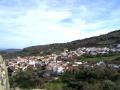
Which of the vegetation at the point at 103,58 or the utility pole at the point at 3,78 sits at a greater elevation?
the utility pole at the point at 3,78

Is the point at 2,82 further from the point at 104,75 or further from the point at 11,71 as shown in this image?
the point at 11,71

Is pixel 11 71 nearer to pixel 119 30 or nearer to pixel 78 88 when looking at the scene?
pixel 78 88

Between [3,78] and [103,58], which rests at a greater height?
[3,78]

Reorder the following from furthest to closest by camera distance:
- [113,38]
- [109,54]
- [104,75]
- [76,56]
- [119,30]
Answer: [119,30]
[113,38]
[76,56]
[109,54]
[104,75]

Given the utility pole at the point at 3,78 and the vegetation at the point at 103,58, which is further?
the vegetation at the point at 103,58

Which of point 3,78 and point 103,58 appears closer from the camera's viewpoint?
point 3,78

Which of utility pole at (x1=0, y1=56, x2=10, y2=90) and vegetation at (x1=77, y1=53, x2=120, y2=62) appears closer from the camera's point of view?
utility pole at (x1=0, y1=56, x2=10, y2=90)

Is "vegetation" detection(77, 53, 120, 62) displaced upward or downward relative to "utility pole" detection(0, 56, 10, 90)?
downward

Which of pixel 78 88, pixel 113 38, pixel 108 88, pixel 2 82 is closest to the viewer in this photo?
pixel 2 82

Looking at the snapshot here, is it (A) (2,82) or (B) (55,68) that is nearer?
(A) (2,82)

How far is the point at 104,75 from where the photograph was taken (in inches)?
1745

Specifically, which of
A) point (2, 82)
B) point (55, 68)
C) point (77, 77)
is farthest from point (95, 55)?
point (2, 82)

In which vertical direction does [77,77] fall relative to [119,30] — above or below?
below

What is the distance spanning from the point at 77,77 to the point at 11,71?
1690 cm
